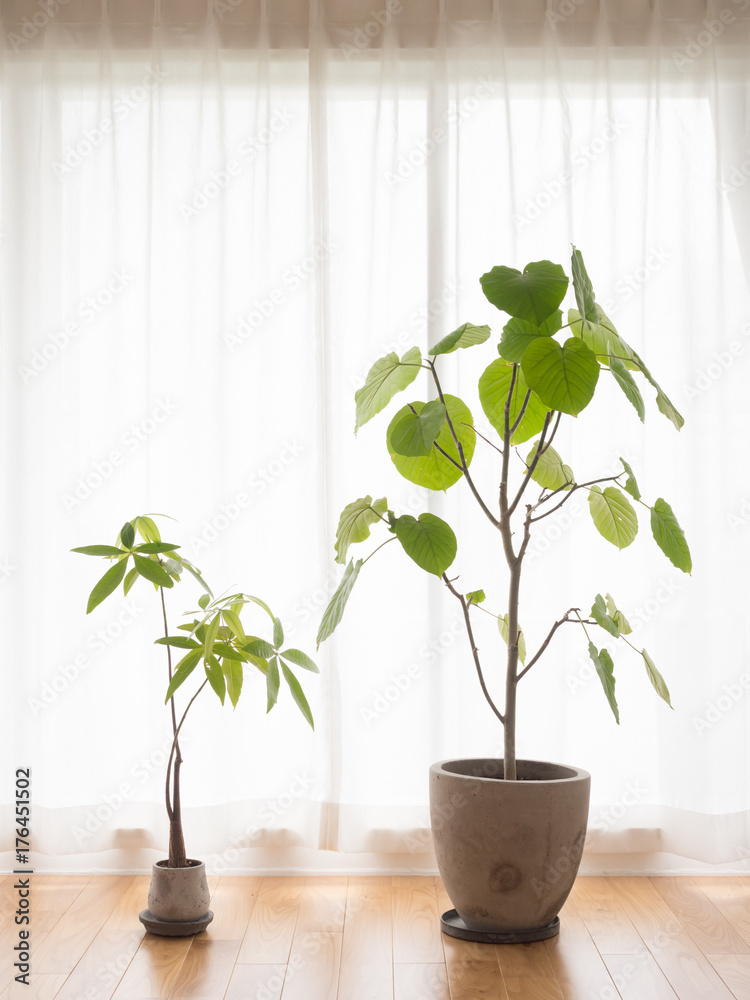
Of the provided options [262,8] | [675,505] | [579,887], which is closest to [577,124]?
[262,8]

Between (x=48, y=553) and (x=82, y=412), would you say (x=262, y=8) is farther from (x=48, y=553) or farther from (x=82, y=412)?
(x=48, y=553)

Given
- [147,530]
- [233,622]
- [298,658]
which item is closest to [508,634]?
[298,658]

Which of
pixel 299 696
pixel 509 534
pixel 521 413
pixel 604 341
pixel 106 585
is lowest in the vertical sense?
pixel 299 696

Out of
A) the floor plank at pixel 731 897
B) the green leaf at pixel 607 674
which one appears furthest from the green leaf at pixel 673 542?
the floor plank at pixel 731 897

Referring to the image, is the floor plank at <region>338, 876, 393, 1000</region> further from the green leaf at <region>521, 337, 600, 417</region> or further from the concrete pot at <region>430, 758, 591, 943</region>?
the green leaf at <region>521, 337, 600, 417</region>

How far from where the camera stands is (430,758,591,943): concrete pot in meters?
1.80

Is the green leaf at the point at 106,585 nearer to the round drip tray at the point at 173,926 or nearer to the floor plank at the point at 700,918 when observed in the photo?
the round drip tray at the point at 173,926

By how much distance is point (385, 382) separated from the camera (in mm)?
1844

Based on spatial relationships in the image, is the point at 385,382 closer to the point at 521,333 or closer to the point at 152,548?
the point at 521,333

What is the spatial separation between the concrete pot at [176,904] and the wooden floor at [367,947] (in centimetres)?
3

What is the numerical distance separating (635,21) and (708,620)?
5.32 feet

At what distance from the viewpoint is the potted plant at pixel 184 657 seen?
72.7 inches

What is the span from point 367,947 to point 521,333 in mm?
1324

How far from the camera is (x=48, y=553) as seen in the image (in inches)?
93.4
